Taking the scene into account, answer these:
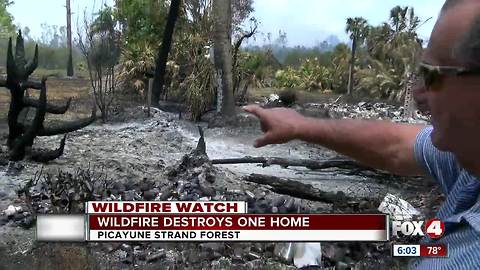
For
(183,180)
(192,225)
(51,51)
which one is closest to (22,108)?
(51,51)

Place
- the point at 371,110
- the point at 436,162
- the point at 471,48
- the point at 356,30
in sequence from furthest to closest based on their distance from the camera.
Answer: the point at 371,110 < the point at 356,30 < the point at 436,162 < the point at 471,48

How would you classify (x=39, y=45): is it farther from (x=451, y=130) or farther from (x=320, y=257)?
(x=451, y=130)

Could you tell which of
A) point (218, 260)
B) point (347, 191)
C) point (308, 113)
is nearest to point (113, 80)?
point (218, 260)

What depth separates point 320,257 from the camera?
2.63m

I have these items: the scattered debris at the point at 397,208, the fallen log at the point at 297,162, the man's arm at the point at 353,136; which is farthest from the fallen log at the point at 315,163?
the man's arm at the point at 353,136

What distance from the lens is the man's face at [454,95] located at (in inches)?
25.5

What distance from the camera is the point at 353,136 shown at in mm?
976

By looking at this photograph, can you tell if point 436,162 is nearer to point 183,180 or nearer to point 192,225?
point 192,225

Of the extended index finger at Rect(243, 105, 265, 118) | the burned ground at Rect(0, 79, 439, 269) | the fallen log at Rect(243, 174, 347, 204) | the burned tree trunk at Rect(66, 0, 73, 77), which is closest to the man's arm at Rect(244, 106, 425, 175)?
the extended index finger at Rect(243, 105, 265, 118)

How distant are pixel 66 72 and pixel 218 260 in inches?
44.2

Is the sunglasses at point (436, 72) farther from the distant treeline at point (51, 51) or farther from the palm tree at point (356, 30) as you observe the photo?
the distant treeline at point (51, 51)

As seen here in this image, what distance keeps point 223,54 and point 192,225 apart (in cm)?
93

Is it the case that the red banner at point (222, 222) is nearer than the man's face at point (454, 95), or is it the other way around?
the man's face at point (454, 95)

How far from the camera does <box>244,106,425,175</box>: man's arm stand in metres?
0.92
